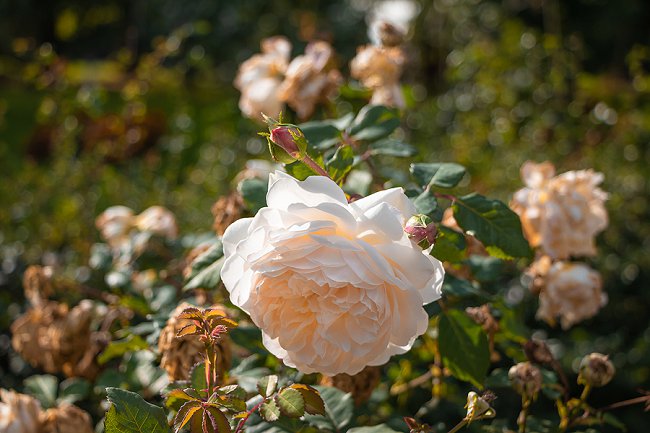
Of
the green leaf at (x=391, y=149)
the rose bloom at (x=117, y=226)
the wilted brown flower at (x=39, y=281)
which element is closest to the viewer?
the green leaf at (x=391, y=149)

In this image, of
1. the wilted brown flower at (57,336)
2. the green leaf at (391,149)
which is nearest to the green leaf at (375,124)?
the green leaf at (391,149)

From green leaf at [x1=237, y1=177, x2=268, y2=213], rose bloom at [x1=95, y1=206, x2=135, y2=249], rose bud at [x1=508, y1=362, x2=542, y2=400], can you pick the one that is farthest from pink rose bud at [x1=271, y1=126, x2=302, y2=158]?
rose bloom at [x1=95, y1=206, x2=135, y2=249]

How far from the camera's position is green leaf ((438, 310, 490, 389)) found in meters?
0.85

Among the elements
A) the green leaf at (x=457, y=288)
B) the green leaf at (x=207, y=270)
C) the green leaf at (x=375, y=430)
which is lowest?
the green leaf at (x=375, y=430)

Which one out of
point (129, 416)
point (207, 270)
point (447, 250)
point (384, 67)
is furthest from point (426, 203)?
point (384, 67)

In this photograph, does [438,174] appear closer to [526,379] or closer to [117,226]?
[526,379]

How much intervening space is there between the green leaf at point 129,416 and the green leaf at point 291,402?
113mm

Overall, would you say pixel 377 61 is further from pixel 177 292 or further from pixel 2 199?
pixel 2 199

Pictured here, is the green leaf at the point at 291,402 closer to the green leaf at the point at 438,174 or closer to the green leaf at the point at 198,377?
the green leaf at the point at 198,377

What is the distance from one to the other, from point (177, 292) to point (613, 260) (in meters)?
1.53

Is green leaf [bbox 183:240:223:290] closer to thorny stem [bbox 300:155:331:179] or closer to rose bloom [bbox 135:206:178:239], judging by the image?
thorny stem [bbox 300:155:331:179]

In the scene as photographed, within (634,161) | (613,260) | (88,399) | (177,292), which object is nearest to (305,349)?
(177,292)

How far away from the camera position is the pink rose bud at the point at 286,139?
2.23ft

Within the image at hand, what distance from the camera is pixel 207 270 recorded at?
84cm
